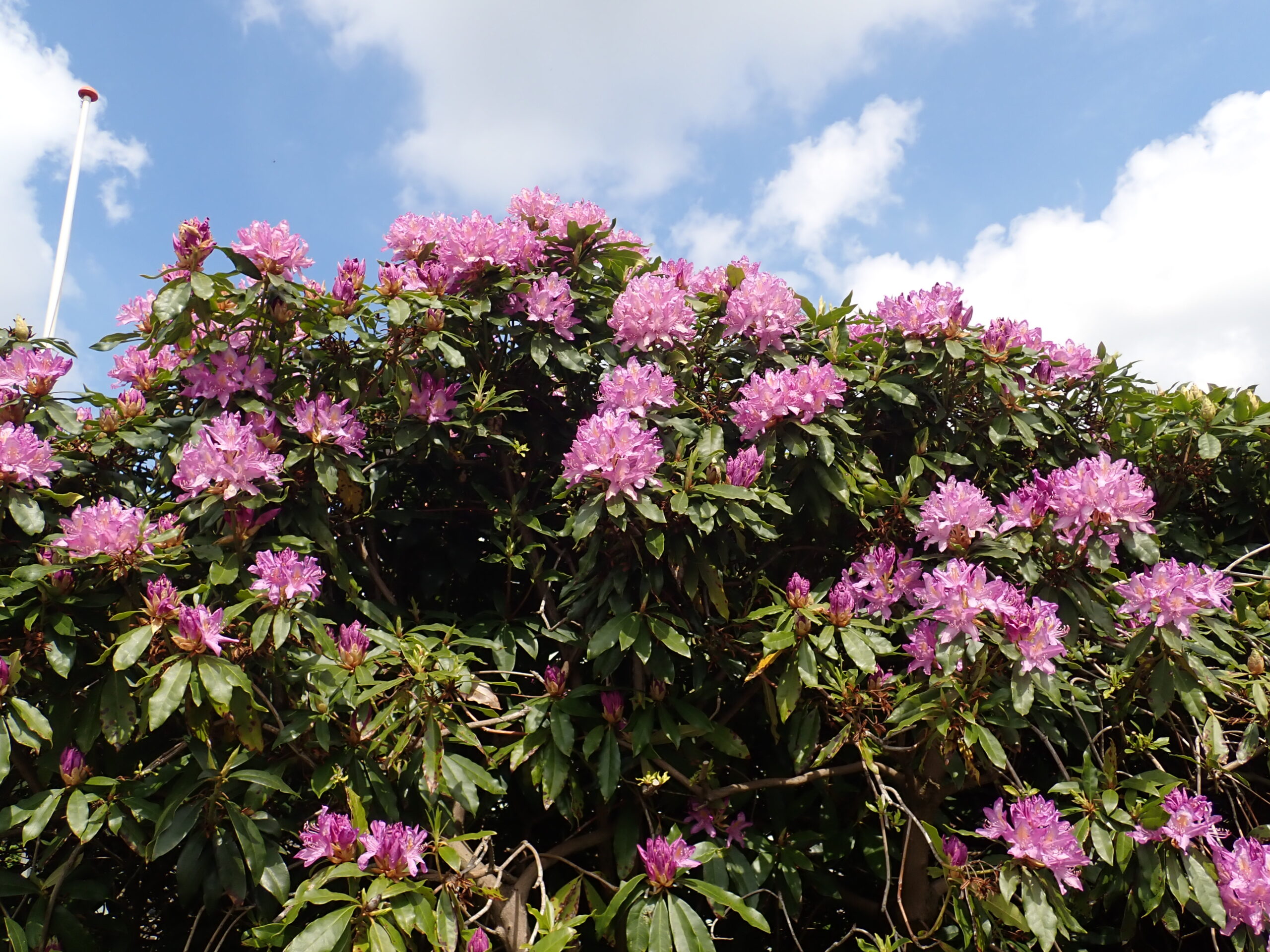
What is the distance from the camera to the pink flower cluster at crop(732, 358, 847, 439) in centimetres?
229

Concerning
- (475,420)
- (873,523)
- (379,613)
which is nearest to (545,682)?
(379,613)

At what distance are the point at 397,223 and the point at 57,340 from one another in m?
1.08

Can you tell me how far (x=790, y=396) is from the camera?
2.29m

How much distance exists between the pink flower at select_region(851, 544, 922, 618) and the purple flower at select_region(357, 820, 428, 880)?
3.97ft

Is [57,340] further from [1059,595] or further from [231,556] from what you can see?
[1059,595]

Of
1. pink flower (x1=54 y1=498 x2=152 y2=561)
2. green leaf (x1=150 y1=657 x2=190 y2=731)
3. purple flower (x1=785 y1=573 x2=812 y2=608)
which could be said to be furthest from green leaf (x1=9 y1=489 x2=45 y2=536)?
purple flower (x1=785 y1=573 x2=812 y2=608)

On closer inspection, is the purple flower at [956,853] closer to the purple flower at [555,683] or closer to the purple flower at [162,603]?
the purple flower at [555,683]

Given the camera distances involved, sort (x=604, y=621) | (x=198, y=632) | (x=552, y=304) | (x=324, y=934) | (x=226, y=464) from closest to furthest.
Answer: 1. (x=324, y=934)
2. (x=198, y=632)
3. (x=226, y=464)
4. (x=604, y=621)
5. (x=552, y=304)

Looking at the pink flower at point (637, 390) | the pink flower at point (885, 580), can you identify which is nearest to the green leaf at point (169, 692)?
the pink flower at point (637, 390)

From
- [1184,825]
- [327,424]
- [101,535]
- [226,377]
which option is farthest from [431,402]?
[1184,825]

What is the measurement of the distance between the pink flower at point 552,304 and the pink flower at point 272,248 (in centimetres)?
62

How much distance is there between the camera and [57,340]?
2709 millimetres

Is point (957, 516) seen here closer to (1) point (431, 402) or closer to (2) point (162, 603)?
(1) point (431, 402)

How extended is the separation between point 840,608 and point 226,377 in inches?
68.3
